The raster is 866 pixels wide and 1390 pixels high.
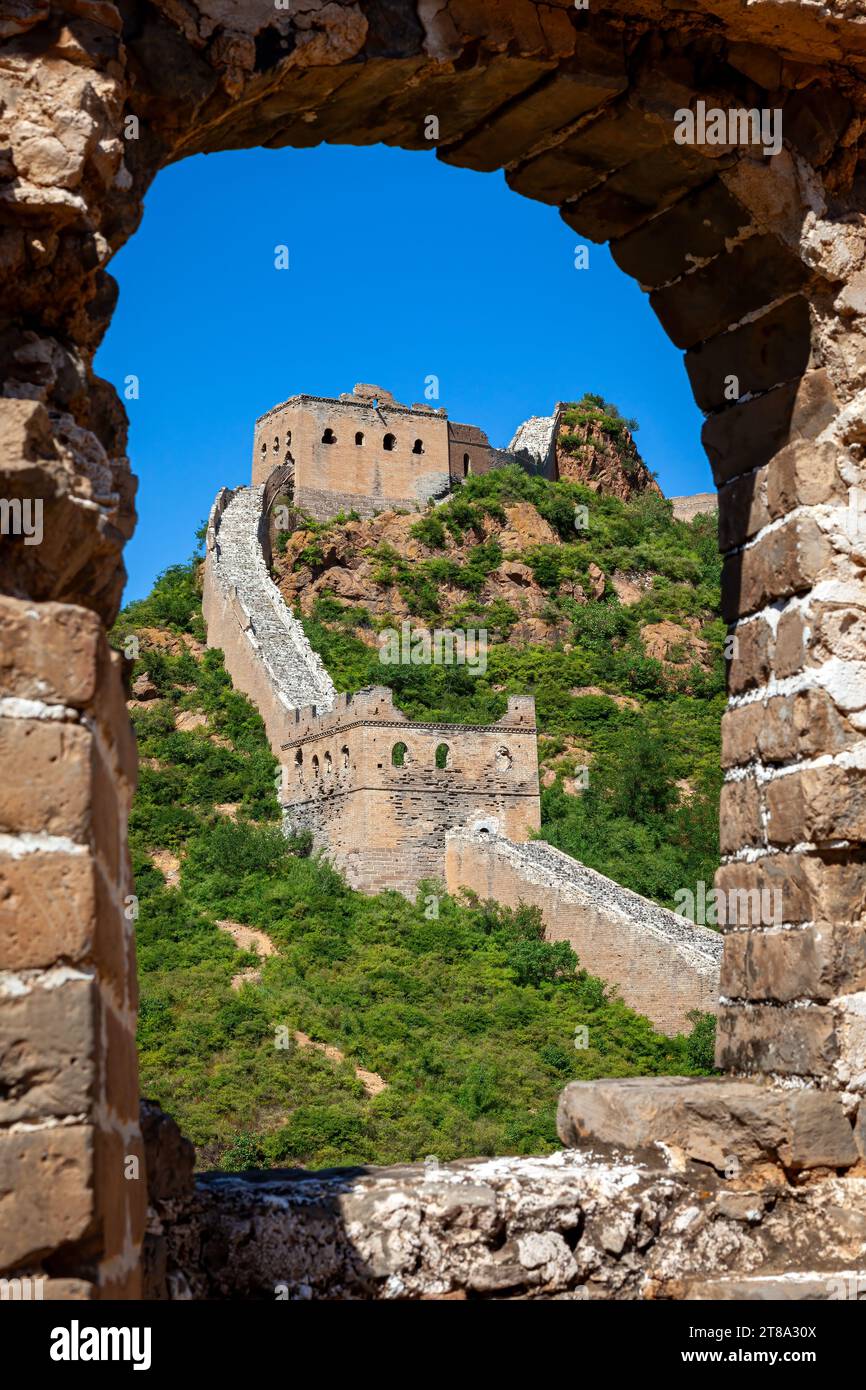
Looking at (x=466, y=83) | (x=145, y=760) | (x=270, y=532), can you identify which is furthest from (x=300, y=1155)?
(x=270, y=532)

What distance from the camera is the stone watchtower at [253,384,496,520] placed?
4378 centimetres

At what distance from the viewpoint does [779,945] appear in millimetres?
3887

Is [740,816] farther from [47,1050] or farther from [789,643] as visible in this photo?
[47,1050]

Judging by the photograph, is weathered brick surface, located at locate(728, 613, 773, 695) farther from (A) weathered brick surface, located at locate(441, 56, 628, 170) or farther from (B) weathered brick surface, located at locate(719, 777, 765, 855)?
(A) weathered brick surface, located at locate(441, 56, 628, 170)

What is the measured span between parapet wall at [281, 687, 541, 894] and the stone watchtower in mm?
15784

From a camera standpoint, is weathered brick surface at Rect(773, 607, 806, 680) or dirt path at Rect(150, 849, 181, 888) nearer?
weathered brick surface at Rect(773, 607, 806, 680)

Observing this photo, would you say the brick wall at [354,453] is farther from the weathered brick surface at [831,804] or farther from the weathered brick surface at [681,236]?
the weathered brick surface at [831,804]

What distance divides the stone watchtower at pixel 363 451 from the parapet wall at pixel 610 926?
18823 mm

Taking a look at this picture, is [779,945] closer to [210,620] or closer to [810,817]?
[810,817]

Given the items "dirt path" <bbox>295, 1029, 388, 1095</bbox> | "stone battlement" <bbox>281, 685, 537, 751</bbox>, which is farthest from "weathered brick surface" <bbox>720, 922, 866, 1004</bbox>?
"stone battlement" <bbox>281, 685, 537, 751</bbox>

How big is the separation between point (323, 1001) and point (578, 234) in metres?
17.3

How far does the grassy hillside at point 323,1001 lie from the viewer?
16.4 meters

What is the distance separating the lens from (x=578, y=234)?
447 centimetres

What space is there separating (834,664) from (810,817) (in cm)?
40
